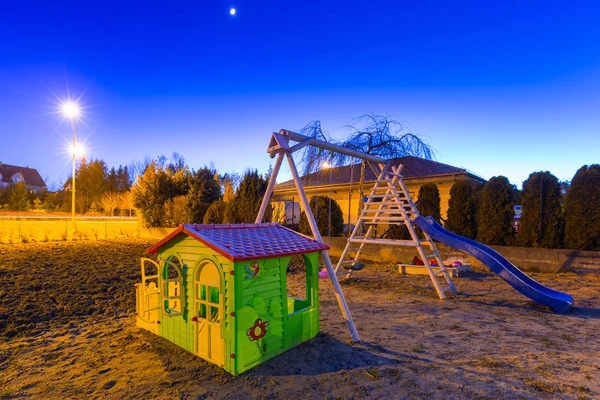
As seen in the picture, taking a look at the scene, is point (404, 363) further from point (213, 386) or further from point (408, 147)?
point (408, 147)

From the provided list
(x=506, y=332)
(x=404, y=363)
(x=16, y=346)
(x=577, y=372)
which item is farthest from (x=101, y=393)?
(x=506, y=332)

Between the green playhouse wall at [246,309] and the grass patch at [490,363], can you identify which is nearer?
the green playhouse wall at [246,309]

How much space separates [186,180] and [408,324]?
19.4 m

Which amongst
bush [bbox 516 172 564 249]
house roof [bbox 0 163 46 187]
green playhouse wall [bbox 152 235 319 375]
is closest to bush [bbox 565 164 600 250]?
bush [bbox 516 172 564 249]

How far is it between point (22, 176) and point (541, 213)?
256 feet

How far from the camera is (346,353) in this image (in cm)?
396

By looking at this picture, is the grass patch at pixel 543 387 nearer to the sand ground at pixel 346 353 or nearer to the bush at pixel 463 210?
the sand ground at pixel 346 353

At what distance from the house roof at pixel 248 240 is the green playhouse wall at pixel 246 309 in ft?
0.41

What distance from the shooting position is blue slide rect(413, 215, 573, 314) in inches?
223

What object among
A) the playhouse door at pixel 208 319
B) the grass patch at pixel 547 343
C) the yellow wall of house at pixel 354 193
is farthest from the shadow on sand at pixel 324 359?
the yellow wall of house at pixel 354 193

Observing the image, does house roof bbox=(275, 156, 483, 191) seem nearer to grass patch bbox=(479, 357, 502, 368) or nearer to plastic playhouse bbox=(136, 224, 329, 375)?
plastic playhouse bbox=(136, 224, 329, 375)

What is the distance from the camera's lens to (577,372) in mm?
3430

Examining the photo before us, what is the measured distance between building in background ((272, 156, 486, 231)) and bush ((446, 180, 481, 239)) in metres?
2.31

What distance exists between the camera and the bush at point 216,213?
17.5 metres
